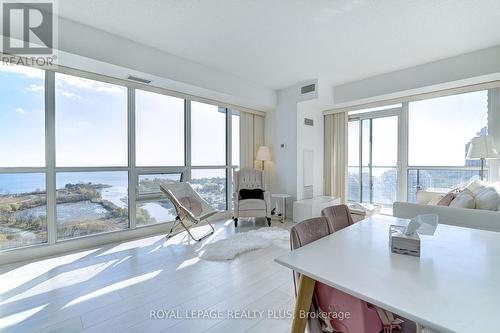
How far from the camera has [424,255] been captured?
1143 millimetres

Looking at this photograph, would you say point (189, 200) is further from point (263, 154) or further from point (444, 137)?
point (444, 137)

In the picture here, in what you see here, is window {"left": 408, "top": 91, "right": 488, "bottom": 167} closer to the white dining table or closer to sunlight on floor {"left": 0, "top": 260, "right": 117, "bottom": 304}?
the white dining table

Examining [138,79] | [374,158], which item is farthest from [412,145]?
[138,79]

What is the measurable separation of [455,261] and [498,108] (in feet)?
13.4

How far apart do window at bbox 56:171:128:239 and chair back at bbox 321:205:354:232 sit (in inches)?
124

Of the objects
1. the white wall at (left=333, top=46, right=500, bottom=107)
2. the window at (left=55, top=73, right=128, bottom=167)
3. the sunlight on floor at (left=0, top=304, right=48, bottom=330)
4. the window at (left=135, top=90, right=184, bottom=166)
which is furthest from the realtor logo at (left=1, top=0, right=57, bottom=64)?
the white wall at (left=333, top=46, right=500, bottom=107)

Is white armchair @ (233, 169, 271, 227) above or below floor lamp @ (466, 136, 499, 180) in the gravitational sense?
below

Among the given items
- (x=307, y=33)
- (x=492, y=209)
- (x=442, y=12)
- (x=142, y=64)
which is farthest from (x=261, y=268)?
(x=442, y=12)

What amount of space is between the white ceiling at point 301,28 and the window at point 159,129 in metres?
0.93

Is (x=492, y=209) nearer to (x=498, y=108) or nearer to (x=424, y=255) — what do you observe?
(x=424, y=255)

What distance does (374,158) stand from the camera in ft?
16.3

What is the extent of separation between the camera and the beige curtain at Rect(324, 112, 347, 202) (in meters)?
5.20

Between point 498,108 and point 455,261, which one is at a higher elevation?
point 498,108

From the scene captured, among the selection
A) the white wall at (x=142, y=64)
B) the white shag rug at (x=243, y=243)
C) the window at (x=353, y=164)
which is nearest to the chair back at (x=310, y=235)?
the white shag rug at (x=243, y=243)
